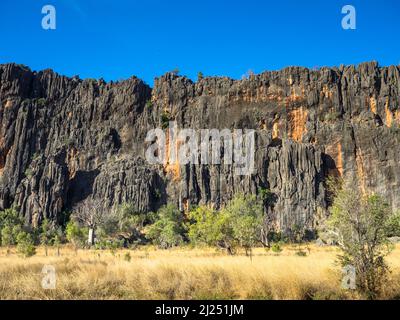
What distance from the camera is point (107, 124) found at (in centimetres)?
10394

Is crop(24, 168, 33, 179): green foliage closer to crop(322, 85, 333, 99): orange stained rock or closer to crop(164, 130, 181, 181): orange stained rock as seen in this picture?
crop(164, 130, 181, 181): orange stained rock

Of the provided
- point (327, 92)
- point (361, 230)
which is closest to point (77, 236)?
point (361, 230)

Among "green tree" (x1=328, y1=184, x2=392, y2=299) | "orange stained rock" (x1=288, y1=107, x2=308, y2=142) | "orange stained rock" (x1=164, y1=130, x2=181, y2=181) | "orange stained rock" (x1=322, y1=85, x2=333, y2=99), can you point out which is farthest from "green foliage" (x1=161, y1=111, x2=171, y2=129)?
"green tree" (x1=328, y1=184, x2=392, y2=299)

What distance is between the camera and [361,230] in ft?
35.3

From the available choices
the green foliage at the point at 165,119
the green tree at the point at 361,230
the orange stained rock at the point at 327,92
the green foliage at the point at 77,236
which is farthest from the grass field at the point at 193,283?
the orange stained rock at the point at 327,92

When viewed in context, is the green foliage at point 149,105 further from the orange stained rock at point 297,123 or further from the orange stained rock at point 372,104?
the orange stained rock at point 372,104

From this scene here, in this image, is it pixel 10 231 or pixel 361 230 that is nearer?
pixel 361 230

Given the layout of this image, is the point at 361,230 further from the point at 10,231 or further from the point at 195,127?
the point at 195,127

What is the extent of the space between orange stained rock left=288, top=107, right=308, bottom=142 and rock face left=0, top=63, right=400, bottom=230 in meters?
0.27

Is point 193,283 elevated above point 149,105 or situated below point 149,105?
below

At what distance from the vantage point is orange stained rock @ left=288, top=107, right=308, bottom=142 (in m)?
96.0

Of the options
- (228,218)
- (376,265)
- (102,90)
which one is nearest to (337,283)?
(376,265)

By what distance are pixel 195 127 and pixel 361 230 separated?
88.5 meters

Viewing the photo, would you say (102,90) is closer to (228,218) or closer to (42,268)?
(228,218)
